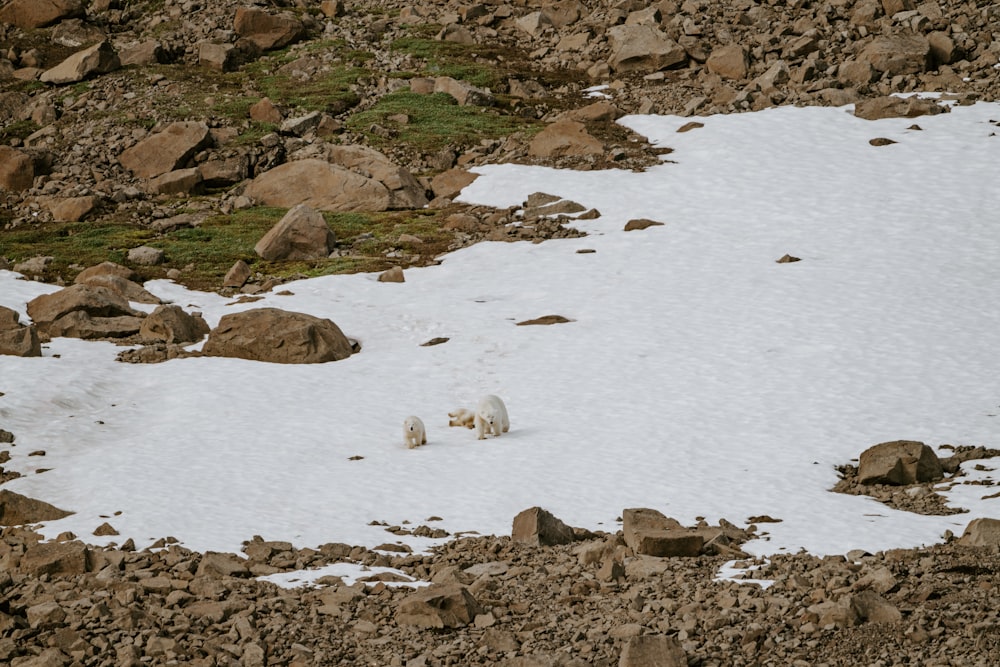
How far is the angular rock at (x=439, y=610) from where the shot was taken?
11492mm

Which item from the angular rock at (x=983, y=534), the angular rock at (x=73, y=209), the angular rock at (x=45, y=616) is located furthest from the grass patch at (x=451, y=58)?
the angular rock at (x=45, y=616)

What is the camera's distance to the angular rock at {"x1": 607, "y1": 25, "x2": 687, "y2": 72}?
157ft

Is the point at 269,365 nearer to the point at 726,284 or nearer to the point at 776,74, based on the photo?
the point at 726,284

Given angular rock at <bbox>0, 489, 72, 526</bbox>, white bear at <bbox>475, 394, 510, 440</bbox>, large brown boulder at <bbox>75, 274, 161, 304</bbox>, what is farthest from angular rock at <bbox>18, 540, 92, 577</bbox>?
large brown boulder at <bbox>75, 274, 161, 304</bbox>

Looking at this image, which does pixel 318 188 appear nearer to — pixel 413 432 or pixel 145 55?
pixel 145 55

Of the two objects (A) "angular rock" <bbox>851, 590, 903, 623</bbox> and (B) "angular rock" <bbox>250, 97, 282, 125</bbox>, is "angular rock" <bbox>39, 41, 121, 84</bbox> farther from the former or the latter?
(A) "angular rock" <bbox>851, 590, 903, 623</bbox>

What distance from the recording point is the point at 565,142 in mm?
40719

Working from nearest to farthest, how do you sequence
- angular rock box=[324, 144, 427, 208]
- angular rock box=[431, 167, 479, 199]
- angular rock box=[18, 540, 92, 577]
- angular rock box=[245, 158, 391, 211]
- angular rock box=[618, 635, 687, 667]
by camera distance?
angular rock box=[618, 635, 687, 667] → angular rock box=[18, 540, 92, 577] → angular rock box=[245, 158, 391, 211] → angular rock box=[324, 144, 427, 208] → angular rock box=[431, 167, 479, 199]

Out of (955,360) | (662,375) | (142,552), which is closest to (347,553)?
(142,552)

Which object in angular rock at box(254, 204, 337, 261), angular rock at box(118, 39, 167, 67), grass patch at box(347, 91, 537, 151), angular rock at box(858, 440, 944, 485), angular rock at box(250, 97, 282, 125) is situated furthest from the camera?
angular rock at box(118, 39, 167, 67)

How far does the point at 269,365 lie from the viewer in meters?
24.7

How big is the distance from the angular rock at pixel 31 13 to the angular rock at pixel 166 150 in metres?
17.2

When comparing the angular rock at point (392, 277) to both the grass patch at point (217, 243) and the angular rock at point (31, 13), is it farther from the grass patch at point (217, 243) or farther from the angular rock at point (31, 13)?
the angular rock at point (31, 13)

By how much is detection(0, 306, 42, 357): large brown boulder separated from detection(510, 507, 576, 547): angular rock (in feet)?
47.6
